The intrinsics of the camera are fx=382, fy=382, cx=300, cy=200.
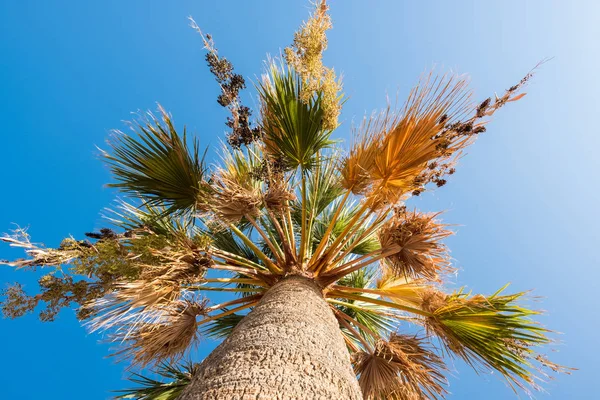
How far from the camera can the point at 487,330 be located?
3.62 m

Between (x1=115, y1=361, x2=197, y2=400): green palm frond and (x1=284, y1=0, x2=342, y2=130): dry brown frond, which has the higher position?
(x1=284, y1=0, x2=342, y2=130): dry brown frond

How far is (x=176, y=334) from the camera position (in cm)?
352

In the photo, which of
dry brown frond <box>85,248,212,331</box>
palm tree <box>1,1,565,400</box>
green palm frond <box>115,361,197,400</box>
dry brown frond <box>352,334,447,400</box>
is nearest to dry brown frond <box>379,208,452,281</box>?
palm tree <box>1,1,565,400</box>

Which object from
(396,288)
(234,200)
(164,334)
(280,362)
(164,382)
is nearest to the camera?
(280,362)

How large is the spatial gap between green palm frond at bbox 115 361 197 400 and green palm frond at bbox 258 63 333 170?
311 centimetres

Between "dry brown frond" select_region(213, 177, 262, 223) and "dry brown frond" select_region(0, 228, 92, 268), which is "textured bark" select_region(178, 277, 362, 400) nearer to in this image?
"dry brown frond" select_region(213, 177, 262, 223)

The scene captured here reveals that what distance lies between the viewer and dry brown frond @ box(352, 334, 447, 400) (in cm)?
386

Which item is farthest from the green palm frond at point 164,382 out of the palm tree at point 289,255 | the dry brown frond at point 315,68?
the dry brown frond at point 315,68

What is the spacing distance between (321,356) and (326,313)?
2.28 ft

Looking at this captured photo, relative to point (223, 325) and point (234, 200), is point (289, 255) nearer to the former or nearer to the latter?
point (234, 200)

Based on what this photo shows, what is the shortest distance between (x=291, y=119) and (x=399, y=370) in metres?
2.85

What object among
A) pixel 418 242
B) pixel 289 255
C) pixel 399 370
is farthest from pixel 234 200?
pixel 399 370

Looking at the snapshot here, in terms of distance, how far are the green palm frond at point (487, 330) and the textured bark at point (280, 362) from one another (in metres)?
1.63

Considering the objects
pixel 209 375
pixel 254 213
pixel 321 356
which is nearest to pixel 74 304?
pixel 254 213
